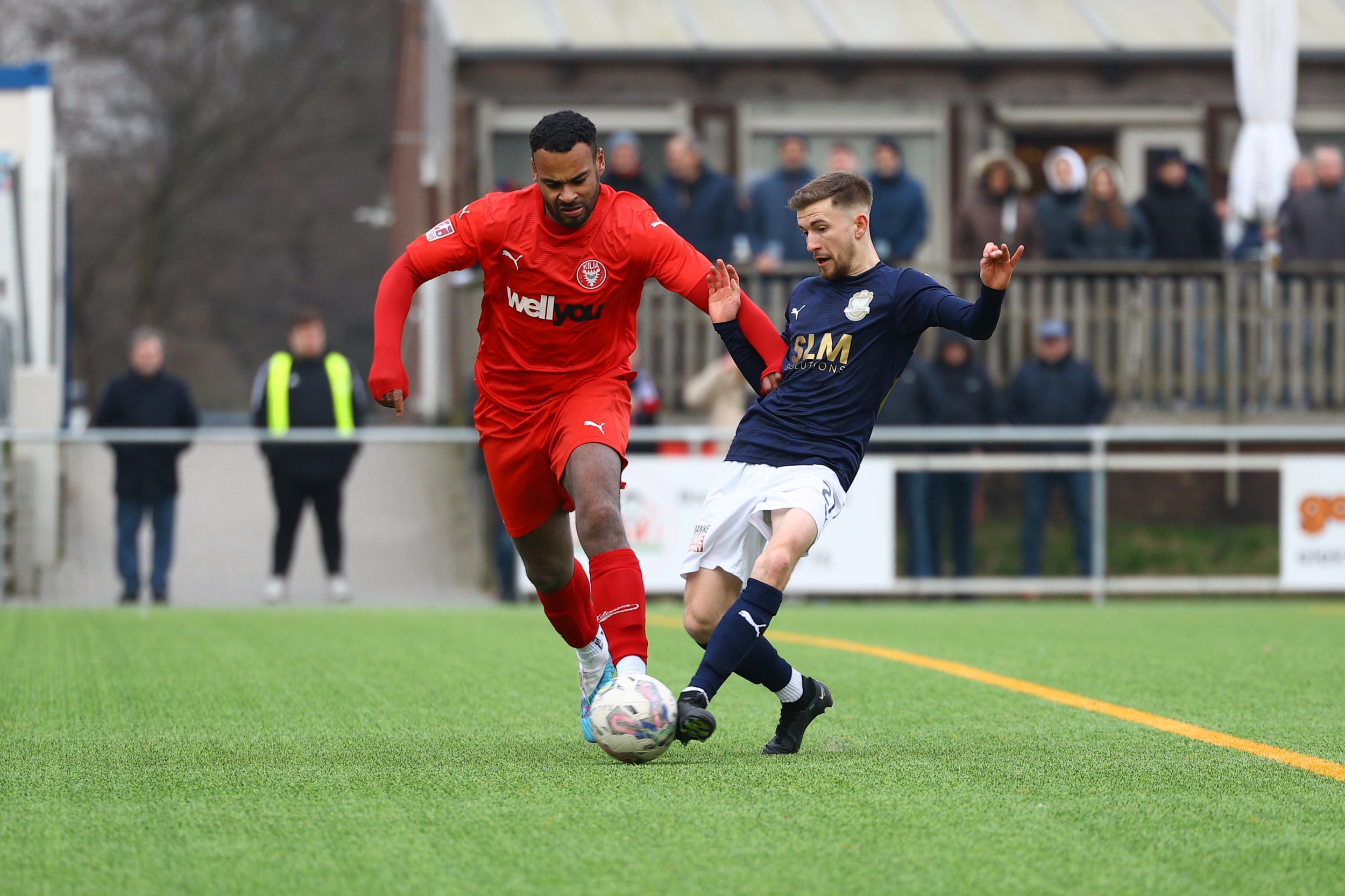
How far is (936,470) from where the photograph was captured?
43.2 ft

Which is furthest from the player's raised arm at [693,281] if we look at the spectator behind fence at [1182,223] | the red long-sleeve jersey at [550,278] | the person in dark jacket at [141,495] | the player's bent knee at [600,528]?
the spectator behind fence at [1182,223]

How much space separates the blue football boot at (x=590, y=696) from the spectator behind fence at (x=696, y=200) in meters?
7.97

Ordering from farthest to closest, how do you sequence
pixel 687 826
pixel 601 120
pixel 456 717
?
1. pixel 601 120
2. pixel 456 717
3. pixel 687 826

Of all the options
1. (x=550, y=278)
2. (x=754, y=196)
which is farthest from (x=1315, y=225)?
(x=550, y=278)

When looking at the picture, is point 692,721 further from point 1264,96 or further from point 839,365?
point 1264,96

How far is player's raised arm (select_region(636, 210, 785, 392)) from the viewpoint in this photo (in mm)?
5719

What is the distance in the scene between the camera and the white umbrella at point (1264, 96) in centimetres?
1506

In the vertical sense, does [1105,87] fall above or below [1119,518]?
above

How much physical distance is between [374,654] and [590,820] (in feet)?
16.0

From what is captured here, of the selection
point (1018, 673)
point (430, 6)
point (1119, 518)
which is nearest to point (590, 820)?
point (1018, 673)

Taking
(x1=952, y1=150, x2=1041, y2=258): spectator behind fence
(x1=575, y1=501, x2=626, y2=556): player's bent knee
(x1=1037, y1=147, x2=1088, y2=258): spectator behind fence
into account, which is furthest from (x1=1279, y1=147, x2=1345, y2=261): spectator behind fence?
(x1=575, y1=501, x2=626, y2=556): player's bent knee

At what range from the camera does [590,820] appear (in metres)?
4.29

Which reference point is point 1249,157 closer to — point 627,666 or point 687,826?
point 627,666

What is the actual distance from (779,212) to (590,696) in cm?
892
